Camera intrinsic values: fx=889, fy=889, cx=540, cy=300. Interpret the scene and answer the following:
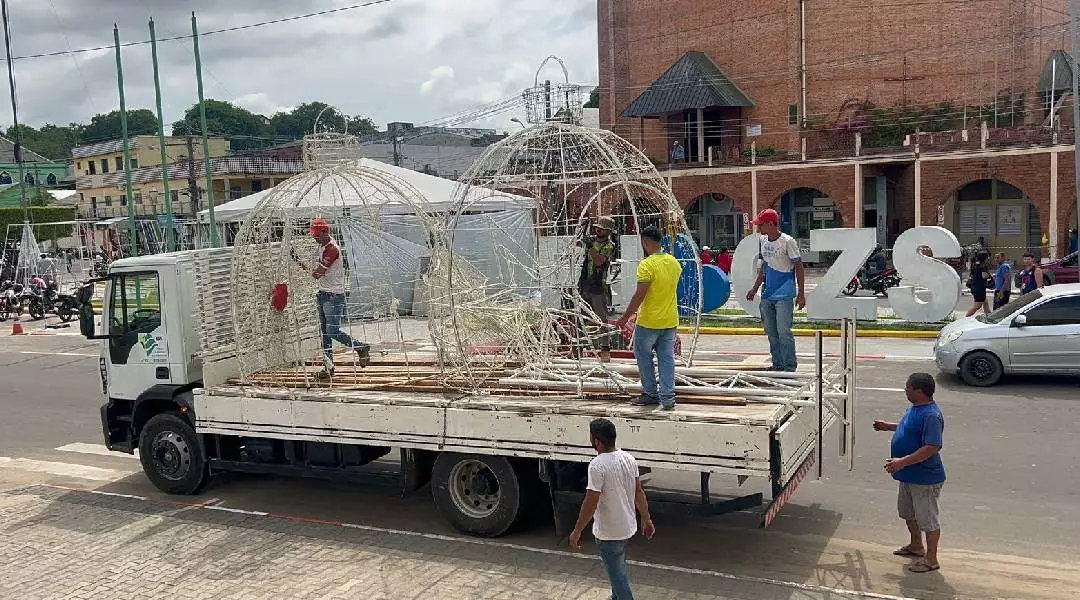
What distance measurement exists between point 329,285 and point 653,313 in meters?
3.86

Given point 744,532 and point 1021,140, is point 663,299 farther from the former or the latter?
point 1021,140

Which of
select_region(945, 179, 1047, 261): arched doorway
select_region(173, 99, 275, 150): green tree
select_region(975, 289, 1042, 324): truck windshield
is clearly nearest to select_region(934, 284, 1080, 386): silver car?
select_region(975, 289, 1042, 324): truck windshield

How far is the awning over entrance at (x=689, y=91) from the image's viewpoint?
39722 millimetres

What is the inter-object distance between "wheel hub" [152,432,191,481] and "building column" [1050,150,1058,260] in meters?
29.9

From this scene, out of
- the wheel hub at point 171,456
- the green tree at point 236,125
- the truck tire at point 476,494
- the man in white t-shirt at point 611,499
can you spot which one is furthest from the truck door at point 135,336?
the green tree at point 236,125

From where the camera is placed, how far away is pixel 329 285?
923 cm

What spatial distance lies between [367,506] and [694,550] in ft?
10.5

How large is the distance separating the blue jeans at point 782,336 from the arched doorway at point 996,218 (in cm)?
2852

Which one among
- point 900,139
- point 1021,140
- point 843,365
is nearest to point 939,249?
point 843,365

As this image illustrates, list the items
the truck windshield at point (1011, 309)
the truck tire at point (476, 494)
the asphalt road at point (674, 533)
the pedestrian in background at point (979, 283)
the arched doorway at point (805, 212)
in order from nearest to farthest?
the asphalt road at point (674, 533) → the truck tire at point (476, 494) → the truck windshield at point (1011, 309) → the pedestrian in background at point (979, 283) → the arched doorway at point (805, 212)

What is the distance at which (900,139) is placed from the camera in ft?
119

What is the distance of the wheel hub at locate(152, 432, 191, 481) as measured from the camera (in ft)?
28.6

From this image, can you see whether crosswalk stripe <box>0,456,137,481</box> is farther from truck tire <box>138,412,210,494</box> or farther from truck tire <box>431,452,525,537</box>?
truck tire <box>431,452,525,537</box>

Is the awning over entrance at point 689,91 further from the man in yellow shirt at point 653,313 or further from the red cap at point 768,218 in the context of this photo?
the man in yellow shirt at point 653,313
